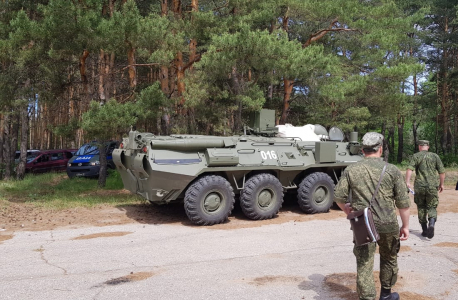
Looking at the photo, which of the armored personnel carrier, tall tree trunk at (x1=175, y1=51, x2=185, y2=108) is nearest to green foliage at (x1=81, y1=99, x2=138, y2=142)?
the armored personnel carrier

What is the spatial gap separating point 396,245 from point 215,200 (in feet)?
15.7

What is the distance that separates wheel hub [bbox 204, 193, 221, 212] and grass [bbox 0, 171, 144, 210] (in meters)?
3.40

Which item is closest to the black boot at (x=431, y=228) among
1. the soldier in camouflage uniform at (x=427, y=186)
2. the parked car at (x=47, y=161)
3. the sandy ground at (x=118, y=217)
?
the soldier in camouflage uniform at (x=427, y=186)

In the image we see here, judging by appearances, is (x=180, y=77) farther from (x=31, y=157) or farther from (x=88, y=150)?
(x=31, y=157)

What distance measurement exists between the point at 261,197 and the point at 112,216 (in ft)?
10.3

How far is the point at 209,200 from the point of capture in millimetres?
8336

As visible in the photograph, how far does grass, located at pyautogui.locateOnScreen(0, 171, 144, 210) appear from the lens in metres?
11.1

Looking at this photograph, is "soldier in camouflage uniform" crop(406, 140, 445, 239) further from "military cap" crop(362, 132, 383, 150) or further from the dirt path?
"military cap" crop(362, 132, 383, 150)

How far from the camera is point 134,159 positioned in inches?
330

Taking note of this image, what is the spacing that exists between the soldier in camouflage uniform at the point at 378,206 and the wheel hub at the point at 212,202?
450 cm

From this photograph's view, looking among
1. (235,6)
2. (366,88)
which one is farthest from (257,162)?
(366,88)

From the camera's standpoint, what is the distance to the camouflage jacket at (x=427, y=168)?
7.21 meters

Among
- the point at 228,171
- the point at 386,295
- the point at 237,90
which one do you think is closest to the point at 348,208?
the point at 386,295

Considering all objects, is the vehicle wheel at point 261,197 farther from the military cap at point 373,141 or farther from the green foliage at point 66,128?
the green foliage at point 66,128
